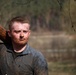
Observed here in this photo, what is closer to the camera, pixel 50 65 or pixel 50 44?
pixel 50 65

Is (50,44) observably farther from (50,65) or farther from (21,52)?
(21,52)

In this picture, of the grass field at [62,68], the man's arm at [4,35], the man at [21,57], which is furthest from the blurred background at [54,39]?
the man at [21,57]

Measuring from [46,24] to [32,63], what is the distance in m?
16.1

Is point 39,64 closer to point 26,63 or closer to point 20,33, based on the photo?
point 26,63

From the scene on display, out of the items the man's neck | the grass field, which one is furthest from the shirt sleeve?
the grass field

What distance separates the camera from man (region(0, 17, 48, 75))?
4391mm

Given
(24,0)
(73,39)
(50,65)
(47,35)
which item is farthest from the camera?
(47,35)

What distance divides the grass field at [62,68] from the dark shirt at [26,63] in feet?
27.6

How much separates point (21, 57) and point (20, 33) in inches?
10.8

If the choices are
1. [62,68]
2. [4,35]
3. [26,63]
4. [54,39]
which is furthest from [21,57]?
[54,39]

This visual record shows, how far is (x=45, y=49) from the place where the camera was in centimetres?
1712

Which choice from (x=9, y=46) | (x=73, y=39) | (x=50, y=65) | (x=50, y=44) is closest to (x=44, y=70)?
(x=9, y=46)

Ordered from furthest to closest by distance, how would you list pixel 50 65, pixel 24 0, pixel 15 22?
pixel 50 65 → pixel 24 0 → pixel 15 22

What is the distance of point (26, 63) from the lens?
448cm
